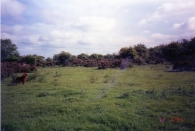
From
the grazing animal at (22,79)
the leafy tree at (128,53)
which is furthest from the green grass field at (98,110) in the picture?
the leafy tree at (128,53)

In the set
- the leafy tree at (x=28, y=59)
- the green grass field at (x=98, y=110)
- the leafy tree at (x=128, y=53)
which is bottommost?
the green grass field at (x=98, y=110)

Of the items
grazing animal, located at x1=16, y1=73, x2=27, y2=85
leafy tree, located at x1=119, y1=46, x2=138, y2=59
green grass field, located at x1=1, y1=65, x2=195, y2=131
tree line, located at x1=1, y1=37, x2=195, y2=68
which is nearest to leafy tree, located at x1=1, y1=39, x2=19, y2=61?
tree line, located at x1=1, y1=37, x2=195, y2=68

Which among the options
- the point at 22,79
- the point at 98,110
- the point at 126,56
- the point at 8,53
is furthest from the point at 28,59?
the point at 126,56

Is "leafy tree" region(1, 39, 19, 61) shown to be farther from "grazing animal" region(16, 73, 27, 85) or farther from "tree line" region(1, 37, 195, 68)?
"grazing animal" region(16, 73, 27, 85)

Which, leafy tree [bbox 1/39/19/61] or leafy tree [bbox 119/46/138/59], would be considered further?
leafy tree [bbox 119/46/138/59]

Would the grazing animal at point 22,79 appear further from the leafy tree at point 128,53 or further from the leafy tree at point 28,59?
the leafy tree at point 128,53

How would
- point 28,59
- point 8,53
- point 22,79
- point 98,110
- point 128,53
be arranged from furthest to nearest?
point 128,53, point 8,53, point 28,59, point 22,79, point 98,110

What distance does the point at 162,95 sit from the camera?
21.9 feet

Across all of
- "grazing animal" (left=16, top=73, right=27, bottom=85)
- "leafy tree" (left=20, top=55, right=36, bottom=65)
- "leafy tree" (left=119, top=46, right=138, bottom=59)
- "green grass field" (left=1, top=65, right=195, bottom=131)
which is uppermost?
"leafy tree" (left=119, top=46, right=138, bottom=59)

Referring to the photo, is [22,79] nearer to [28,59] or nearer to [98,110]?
[28,59]

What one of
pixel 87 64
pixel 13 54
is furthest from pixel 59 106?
pixel 87 64

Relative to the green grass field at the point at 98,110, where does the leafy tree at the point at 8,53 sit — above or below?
above

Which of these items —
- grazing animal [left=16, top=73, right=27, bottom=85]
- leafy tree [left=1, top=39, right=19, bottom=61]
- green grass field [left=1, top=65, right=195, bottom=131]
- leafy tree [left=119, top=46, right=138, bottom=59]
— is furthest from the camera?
leafy tree [left=119, top=46, right=138, bottom=59]

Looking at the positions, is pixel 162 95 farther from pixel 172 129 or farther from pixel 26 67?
pixel 26 67
